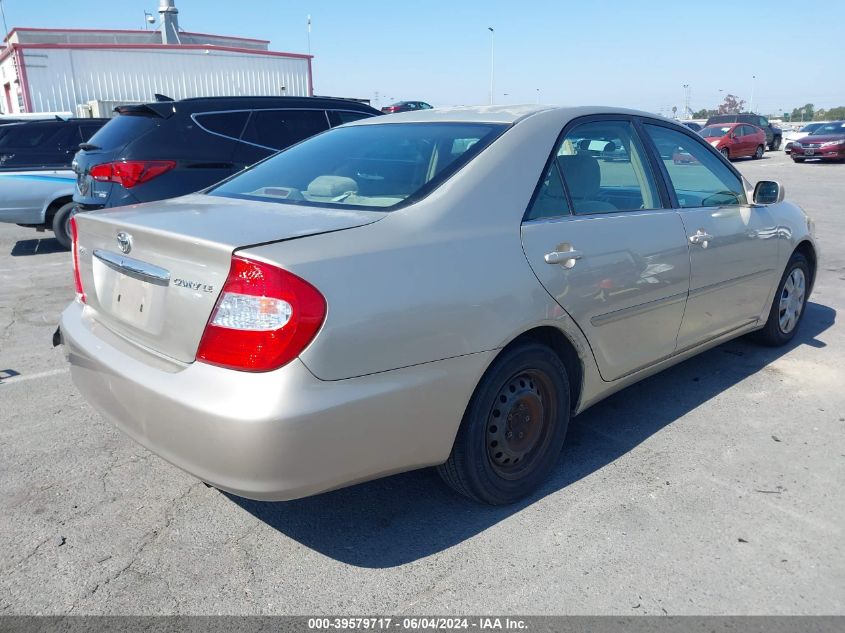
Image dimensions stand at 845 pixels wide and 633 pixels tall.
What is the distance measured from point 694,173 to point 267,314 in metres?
2.95

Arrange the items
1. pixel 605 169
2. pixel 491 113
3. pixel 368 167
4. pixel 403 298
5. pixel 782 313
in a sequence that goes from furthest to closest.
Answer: pixel 782 313
pixel 605 169
pixel 491 113
pixel 368 167
pixel 403 298

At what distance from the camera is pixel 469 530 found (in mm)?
2828

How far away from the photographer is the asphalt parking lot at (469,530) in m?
2.43

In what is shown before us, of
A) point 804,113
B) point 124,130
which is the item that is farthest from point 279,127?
point 804,113

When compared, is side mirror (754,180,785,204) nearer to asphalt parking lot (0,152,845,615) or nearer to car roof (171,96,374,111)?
asphalt parking lot (0,152,845,615)

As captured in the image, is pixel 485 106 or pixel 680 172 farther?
pixel 680 172

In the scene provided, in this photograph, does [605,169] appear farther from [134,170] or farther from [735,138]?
[735,138]

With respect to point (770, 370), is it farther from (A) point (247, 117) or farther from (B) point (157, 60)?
(B) point (157, 60)

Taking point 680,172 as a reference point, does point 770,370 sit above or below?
below

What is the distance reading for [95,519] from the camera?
2883 millimetres

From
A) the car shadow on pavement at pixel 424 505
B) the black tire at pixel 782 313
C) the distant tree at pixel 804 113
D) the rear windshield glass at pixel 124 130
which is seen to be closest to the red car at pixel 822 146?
A: the black tire at pixel 782 313

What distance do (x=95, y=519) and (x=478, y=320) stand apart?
70.7 inches

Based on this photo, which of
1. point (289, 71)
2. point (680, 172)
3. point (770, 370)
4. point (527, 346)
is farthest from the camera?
point (289, 71)

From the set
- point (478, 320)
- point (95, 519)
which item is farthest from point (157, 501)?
point (478, 320)
